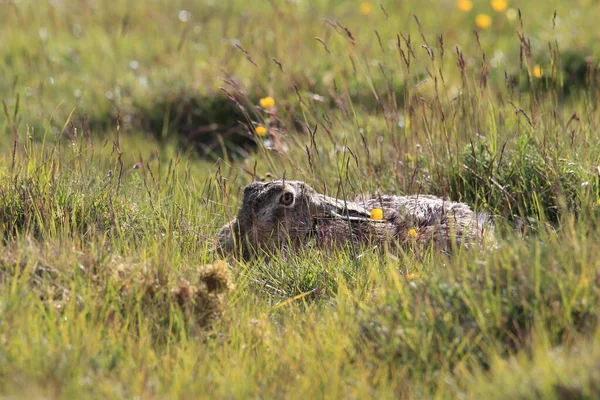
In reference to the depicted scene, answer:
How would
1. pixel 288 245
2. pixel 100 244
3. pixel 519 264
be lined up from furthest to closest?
pixel 288 245, pixel 100 244, pixel 519 264

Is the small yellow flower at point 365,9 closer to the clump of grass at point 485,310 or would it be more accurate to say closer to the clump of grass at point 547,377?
the clump of grass at point 485,310

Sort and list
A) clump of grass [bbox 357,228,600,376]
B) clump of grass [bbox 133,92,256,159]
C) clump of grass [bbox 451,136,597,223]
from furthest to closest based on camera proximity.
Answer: clump of grass [bbox 133,92,256,159] < clump of grass [bbox 451,136,597,223] < clump of grass [bbox 357,228,600,376]

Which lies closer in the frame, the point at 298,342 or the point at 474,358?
the point at 474,358

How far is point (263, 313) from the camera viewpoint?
13.8ft

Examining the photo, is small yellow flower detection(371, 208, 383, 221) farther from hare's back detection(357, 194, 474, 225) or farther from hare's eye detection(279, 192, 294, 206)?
hare's eye detection(279, 192, 294, 206)

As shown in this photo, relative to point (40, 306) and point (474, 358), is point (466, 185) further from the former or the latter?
point (40, 306)

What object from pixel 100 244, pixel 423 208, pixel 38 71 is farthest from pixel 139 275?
pixel 38 71

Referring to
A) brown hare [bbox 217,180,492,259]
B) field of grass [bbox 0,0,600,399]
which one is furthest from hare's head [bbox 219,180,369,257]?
field of grass [bbox 0,0,600,399]

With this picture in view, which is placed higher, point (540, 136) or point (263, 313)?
point (540, 136)

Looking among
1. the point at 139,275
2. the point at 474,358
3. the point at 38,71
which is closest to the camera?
the point at 474,358

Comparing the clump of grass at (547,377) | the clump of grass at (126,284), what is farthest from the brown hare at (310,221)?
the clump of grass at (547,377)

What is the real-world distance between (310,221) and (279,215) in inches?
7.5

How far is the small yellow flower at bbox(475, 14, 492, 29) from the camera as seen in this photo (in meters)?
9.92

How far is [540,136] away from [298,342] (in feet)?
8.96
